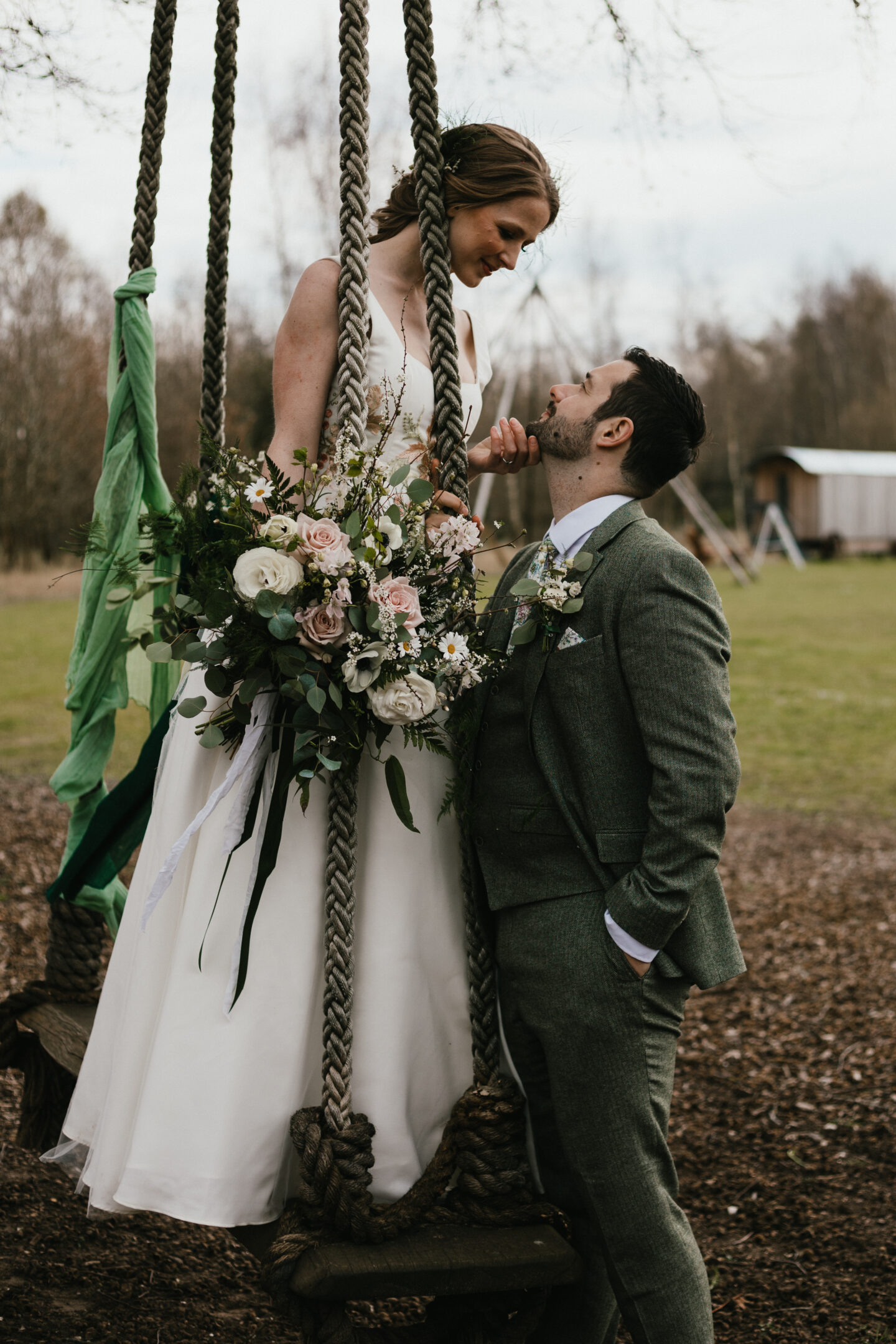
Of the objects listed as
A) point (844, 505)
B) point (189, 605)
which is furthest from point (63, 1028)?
point (844, 505)

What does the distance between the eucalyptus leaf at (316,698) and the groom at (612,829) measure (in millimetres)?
396

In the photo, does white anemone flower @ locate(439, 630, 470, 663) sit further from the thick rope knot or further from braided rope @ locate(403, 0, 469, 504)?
the thick rope knot

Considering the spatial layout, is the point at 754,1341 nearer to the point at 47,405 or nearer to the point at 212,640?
the point at 212,640

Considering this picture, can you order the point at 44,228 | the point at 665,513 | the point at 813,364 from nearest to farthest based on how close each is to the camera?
the point at 44,228 < the point at 665,513 < the point at 813,364

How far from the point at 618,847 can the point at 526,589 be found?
1.67 ft

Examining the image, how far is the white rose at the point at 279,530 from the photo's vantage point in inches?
76.6

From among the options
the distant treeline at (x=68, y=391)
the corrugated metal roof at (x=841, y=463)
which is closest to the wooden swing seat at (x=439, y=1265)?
the distant treeline at (x=68, y=391)

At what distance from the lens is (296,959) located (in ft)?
7.09

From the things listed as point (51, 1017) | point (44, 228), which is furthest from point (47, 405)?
point (51, 1017)

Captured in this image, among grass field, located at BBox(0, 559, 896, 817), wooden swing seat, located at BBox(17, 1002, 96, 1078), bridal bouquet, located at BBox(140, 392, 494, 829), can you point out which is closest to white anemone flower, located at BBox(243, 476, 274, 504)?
bridal bouquet, located at BBox(140, 392, 494, 829)

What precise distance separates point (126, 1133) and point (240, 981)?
0.44 meters

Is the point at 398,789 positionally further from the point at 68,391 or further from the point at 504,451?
the point at 68,391

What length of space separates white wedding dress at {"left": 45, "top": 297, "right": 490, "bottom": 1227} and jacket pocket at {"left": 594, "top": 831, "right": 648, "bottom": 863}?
0.36 meters

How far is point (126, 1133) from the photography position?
7.17 ft
